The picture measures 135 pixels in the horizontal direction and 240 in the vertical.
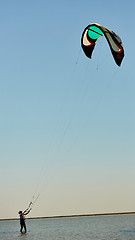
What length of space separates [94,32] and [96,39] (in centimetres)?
41

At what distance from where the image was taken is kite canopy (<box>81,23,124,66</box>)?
1444 centimetres

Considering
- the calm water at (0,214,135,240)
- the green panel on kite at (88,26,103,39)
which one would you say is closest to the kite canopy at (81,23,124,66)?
the green panel on kite at (88,26,103,39)

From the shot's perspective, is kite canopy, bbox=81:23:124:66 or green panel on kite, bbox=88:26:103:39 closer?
kite canopy, bbox=81:23:124:66

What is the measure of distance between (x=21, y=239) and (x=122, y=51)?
42.0 ft

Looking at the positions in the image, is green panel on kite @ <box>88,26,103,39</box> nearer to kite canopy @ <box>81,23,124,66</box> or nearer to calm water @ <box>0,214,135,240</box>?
kite canopy @ <box>81,23,124,66</box>

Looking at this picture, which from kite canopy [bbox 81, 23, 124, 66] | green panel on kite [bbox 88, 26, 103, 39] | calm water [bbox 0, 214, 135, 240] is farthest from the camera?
calm water [bbox 0, 214, 135, 240]

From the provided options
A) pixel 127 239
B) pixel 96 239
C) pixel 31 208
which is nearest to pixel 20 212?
pixel 31 208

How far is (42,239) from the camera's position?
20.6 metres

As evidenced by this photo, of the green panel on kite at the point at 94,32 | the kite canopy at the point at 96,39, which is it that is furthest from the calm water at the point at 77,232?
the green panel on kite at the point at 94,32

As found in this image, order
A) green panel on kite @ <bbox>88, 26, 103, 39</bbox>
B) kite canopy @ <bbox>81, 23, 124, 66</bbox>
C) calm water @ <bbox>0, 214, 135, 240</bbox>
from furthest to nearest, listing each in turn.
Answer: calm water @ <bbox>0, 214, 135, 240</bbox> → green panel on kite @ <bbox>88, 26, 103, 39</bbox> → kite canopy @ <bbox>81, 23, 124, 66</bbox>

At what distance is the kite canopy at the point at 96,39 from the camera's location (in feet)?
47.4

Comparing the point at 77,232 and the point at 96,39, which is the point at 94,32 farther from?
the point at 77,232

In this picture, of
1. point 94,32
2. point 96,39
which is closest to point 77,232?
point 96,39

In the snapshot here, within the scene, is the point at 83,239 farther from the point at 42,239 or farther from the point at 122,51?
the point at 122,51
